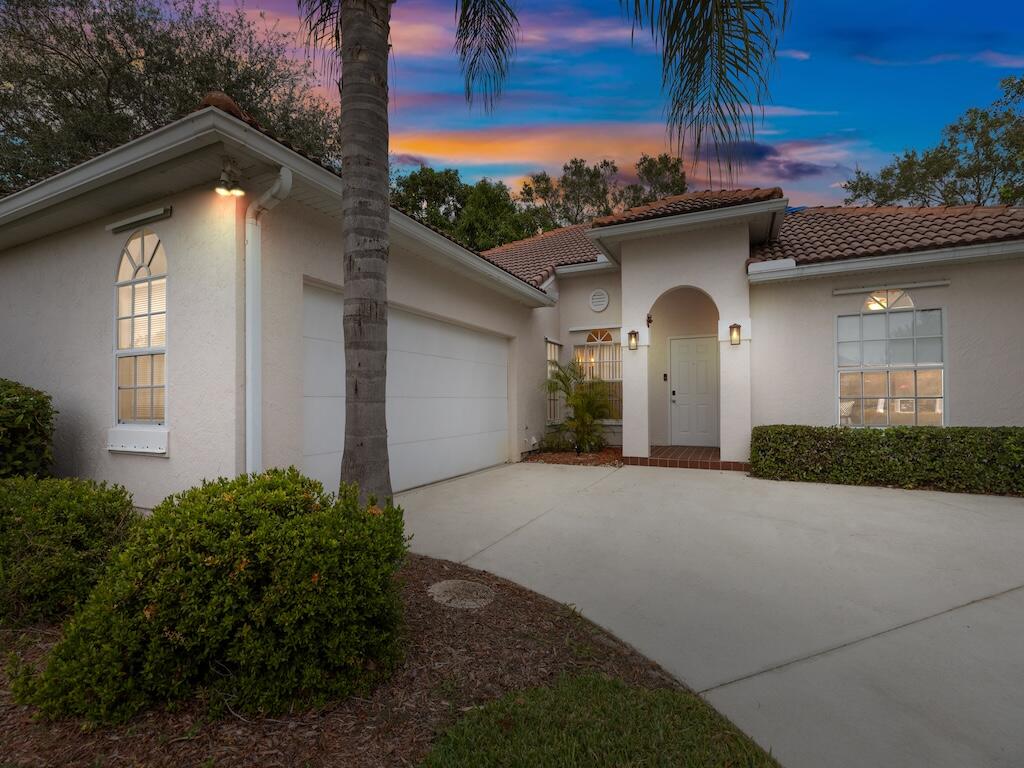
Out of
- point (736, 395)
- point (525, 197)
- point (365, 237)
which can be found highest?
point (525, 197)

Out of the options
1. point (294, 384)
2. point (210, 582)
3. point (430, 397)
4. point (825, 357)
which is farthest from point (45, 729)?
point (825, 357)

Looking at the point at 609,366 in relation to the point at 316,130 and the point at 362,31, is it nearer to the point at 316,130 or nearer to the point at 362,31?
the point at 362,31

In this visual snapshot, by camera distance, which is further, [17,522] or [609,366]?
[609,366]

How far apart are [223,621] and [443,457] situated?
5955mm

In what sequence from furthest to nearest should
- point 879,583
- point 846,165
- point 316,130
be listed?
point 846,165, point 316,130, point 879,583

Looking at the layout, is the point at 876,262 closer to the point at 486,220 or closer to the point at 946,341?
the point at 946,341

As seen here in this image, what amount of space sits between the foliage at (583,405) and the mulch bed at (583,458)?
0.92 ft

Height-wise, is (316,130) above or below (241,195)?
above

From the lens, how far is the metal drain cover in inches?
128

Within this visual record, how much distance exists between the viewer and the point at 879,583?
378 cm

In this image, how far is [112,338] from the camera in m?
5.61

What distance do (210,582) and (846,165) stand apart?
25285 millimetres

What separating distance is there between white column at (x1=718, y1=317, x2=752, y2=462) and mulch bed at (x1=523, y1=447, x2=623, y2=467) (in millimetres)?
2038

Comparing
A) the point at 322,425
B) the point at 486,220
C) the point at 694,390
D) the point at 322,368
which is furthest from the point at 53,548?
the point at 486,220
